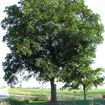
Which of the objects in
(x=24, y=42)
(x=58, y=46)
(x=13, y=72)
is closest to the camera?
(x=24, y=42)

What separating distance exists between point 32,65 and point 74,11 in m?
8.78

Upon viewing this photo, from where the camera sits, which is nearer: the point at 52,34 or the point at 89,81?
the point at 52,34

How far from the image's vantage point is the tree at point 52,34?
21.7 meters

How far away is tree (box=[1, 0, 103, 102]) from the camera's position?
856 inches

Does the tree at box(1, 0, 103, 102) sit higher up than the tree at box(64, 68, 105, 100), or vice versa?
the tree at box(1, 0, 103, 102)

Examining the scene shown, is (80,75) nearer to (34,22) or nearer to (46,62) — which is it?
(46,62)

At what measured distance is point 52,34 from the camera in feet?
73.7

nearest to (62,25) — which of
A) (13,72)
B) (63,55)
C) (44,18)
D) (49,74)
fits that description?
(44,18)

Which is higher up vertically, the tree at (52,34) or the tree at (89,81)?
the tree at (52,34)

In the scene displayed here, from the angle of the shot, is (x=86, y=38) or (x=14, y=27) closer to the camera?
(x=86, y=38)

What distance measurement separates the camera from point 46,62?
73.1 ft

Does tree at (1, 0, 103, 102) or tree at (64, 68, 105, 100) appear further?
tree at (64, 68, 105, 100)

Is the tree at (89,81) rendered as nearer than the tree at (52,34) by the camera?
No

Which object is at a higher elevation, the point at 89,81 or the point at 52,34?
the point at 52,34
